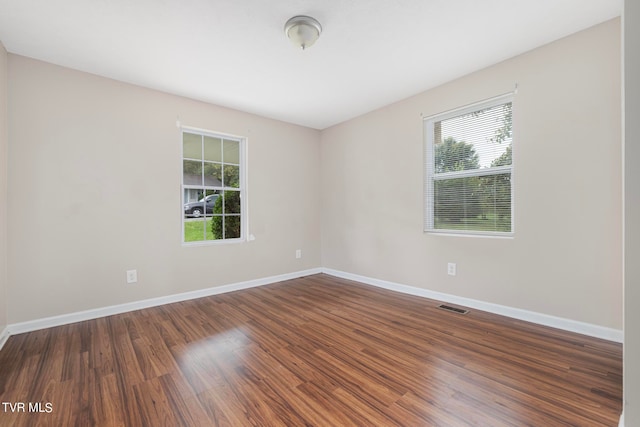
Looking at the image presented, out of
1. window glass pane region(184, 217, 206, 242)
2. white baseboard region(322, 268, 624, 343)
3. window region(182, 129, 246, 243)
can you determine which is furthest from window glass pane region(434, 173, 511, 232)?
window glass pane region(184, 217, 206, 242)

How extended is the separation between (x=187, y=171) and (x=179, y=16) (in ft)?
6.09

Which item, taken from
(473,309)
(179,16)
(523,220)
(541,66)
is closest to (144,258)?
(179,16)

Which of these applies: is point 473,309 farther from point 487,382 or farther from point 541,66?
point 541,66

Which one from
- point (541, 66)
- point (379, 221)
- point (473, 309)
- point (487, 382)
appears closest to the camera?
point (487, 382)

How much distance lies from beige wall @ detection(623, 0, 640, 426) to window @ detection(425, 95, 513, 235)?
5.55ft

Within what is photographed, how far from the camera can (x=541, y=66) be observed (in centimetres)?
250

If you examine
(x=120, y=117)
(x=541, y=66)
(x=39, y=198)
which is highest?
(x=541, y=66)

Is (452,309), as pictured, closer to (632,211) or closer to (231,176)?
(632,211)

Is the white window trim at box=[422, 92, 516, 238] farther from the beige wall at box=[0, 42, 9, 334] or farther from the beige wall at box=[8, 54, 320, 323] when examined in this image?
the beige wall at box=[0, 42, 9, 334]

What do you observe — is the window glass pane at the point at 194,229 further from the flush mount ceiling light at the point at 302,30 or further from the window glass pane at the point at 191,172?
the flush mount ceiling light at the point at 302,30

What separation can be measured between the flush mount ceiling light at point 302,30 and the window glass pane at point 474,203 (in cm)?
215

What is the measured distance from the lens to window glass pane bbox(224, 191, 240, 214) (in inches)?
153

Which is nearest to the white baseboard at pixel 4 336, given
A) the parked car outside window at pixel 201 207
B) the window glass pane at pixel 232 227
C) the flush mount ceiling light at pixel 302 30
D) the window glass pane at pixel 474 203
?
the parked car outside window at pixel 201 207

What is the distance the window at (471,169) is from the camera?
111 inches
